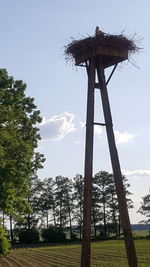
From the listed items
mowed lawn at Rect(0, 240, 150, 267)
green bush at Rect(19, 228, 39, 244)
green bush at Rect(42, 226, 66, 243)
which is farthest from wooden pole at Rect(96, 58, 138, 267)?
green bush at Rect(42, 226, 66, 243)

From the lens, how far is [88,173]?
12359 millimetres

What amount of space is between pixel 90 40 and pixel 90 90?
138 centimetres

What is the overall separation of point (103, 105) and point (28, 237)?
7590 cm

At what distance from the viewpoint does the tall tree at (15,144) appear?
25281 millimetres

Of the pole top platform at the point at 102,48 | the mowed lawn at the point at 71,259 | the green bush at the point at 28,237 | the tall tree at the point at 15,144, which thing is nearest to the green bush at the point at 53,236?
the green bush at the point at 28,237

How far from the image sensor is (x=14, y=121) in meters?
26.1

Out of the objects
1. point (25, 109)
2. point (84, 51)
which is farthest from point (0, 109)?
point (84, 51)

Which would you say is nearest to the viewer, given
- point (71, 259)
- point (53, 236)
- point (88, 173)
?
point (88, 173)

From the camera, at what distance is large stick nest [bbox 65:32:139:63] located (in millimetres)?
13141

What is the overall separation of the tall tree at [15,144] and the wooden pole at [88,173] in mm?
11429

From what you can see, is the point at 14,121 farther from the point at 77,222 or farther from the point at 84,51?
the point at 77,222

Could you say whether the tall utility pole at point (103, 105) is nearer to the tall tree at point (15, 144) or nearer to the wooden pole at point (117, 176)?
the wooden pole at point (117, 176)

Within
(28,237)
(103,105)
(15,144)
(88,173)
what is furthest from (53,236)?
(88,173)

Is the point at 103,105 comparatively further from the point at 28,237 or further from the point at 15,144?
the point at 28,237
